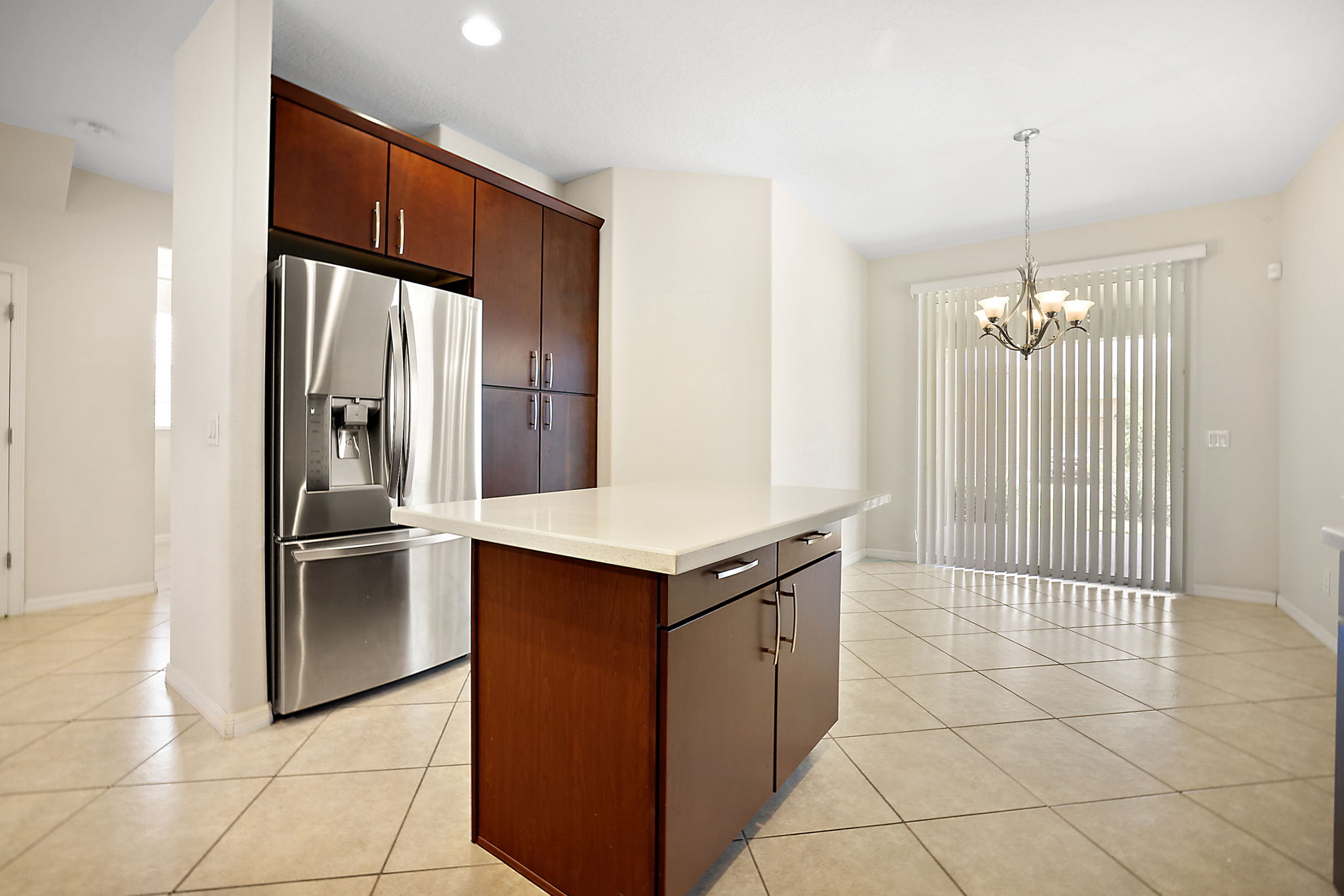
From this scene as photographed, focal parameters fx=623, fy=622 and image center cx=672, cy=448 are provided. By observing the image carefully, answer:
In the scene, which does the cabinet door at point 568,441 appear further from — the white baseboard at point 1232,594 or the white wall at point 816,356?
the white baseboard at point 1232,594

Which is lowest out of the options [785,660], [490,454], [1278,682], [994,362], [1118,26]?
[1278,682]

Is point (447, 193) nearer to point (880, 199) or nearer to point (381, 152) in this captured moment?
point (381, 152)

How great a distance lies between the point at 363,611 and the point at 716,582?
1686 millimetres

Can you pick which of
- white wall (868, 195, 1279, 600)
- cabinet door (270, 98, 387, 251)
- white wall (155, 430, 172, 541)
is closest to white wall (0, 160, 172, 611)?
white wall (155, 430, 172, 541)

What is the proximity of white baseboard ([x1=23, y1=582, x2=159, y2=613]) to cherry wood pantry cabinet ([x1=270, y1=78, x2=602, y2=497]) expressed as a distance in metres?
2.63

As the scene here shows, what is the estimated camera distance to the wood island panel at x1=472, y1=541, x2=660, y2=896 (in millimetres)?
1218

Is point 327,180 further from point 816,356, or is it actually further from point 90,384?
point 816,356

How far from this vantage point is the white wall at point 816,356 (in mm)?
4070

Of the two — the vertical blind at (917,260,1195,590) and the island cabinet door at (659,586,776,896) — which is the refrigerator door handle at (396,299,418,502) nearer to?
the island cabinet door at (659,586,776,896)

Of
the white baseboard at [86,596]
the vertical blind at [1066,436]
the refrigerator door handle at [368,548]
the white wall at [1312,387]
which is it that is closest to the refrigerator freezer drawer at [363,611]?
the refrigerator door handle at [368,548]

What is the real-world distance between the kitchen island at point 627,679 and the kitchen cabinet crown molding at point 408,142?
6.06 feet

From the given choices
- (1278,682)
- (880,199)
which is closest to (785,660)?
(1278,682)

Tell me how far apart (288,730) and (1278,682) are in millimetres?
3967

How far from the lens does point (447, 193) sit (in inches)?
115
